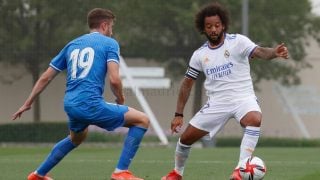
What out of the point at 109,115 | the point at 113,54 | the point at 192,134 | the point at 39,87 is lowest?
the point at 192,134

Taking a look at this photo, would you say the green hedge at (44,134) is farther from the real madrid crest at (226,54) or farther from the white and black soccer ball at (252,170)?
the white and black soccer ball at (252,170)

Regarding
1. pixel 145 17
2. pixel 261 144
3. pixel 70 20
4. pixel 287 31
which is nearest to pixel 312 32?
pixel 287 31

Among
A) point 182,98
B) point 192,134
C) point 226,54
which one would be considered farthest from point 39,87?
point 226,54

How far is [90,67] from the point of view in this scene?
26.9ft

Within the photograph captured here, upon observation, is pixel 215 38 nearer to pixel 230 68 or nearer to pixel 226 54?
pixel 226 54

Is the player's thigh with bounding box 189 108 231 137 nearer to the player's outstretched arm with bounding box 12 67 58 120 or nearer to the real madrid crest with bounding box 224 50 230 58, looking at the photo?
the real madrid crest with bounding box 224 50 230 58

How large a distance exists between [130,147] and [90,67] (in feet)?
2.77

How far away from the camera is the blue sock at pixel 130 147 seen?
326 inches

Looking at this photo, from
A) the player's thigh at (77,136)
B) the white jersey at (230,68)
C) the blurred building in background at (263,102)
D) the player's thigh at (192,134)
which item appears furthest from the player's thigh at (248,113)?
the blurred building in background at (263,102)

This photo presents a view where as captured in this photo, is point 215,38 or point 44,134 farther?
point 44,134

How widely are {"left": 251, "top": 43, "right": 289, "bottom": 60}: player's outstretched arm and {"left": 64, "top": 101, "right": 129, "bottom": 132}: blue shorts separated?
1387mm

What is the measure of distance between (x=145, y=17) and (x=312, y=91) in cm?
615

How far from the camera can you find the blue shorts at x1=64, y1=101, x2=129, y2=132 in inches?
324

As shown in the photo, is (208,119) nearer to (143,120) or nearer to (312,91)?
(143,120)
